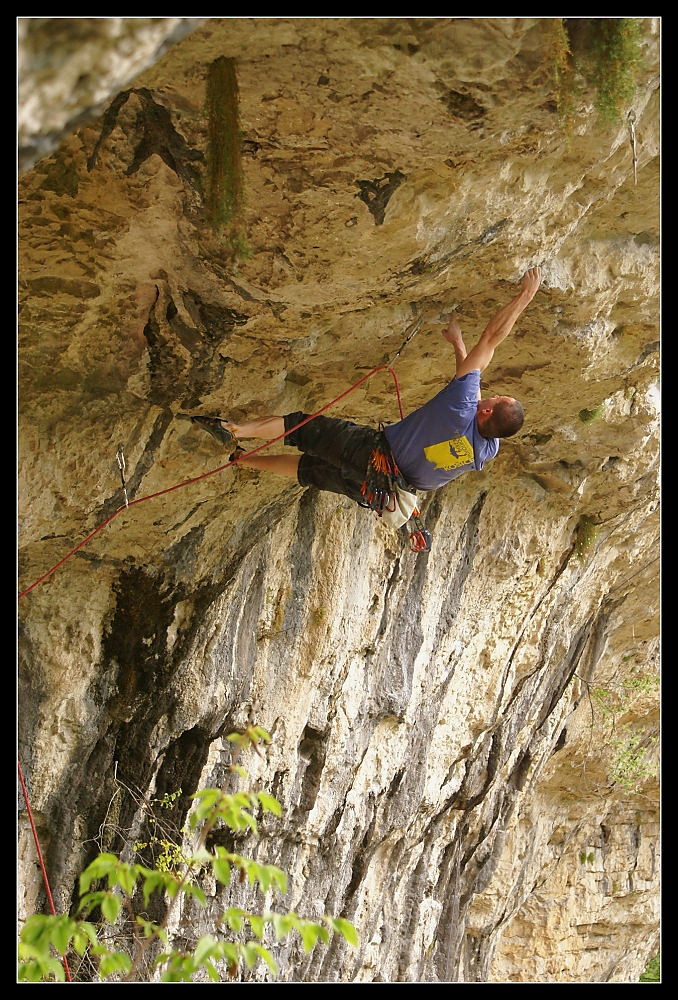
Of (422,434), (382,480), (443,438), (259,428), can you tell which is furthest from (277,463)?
(443,438)

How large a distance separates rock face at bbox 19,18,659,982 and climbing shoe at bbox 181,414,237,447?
13 cm

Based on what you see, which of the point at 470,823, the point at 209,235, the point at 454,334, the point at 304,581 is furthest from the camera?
the point at 470,823

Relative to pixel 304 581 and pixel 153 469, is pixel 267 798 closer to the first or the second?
pixel 153 469

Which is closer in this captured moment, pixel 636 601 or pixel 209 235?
pixel 209 235

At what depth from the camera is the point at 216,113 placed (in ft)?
11.1

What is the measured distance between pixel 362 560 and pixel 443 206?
361 cm

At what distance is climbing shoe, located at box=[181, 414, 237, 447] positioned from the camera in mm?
4809

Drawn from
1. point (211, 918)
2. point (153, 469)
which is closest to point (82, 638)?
point (153, 469)

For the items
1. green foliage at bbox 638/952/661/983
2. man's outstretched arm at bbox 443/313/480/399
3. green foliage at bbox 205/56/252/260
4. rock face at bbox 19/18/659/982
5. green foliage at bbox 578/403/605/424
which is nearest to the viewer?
green foliage at bbox 205/56/252/260

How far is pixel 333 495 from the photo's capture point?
21.8ft

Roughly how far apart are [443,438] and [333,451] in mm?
640

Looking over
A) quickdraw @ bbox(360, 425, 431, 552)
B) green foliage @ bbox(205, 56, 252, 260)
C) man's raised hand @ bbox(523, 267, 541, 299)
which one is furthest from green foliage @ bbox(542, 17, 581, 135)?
quickdraw @ bbox(360, 425, 431, 552)

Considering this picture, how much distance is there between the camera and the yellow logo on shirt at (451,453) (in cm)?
441

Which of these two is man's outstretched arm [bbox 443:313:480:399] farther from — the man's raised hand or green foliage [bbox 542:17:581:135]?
green foliage [bbox 542:17:581:135]
